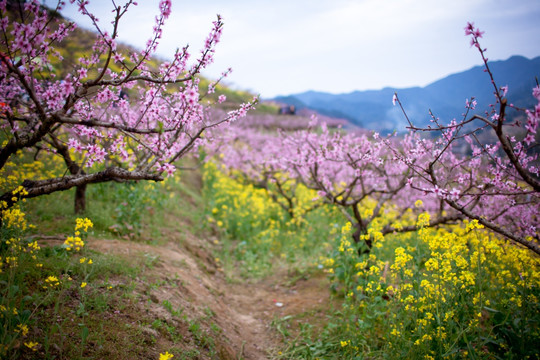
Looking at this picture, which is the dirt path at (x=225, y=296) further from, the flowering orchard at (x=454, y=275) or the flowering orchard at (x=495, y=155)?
the flowering orchard at (x=495, y=155)

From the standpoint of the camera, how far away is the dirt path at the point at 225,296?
4.41 meters

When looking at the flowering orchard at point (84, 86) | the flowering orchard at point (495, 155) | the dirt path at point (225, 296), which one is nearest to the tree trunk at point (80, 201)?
the dirt path at point (225, 296)

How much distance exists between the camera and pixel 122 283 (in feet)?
13.2

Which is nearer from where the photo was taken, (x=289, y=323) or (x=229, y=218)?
(x=289, y=323)

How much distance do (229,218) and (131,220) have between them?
4.27m

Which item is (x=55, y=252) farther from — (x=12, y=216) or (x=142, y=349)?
(x=142, y=349)

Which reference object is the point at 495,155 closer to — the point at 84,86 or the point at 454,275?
the point at 454,275

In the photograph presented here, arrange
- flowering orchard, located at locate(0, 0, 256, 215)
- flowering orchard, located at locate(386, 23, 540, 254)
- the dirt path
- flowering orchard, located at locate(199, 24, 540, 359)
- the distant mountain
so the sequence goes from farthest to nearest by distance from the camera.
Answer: the dirt path < the distant mountain < flowering orchard, located at locate(199, 24, 540, 359) < flowering orchard, located at locate(0, 0, 256, 215) < flowering orchard, located at locate(386, 23, 540, 254)

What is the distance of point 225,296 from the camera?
616 cm

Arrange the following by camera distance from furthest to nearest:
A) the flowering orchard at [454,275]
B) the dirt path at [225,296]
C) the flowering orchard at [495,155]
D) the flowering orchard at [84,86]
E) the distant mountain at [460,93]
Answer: the dirt path at [225,296] → the distant mountain at [460,93] → the flowering orchard at [454,275] → the flowering orchard at [84,86] → the flowering orchard at [495,155]

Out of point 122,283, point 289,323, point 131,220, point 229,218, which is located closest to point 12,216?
point 122,283

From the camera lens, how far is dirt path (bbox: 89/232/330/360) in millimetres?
4406

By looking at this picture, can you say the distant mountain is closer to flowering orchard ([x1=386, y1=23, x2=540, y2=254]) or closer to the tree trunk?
flowering orchard ([x1=386, y1=23, x2=540, y2=254])

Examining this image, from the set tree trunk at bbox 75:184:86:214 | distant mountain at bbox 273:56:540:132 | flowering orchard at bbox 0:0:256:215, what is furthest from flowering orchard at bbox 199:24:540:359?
tree trunk at bbox 75:184:86:214
